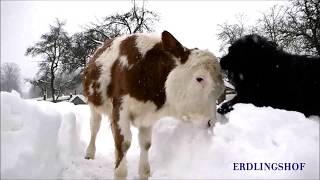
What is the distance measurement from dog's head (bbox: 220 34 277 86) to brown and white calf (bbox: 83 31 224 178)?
1.76ft

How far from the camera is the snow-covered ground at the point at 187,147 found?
3637 millimetres

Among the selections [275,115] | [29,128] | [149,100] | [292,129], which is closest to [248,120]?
[275,115]

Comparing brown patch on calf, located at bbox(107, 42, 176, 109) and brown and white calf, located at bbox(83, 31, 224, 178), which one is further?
brown patch on calf, located at bbox(107, 42, 176, 109)

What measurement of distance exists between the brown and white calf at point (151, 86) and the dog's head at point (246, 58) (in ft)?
1.76

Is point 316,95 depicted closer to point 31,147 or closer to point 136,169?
point 136,169

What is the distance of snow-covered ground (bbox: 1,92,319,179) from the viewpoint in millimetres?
3637

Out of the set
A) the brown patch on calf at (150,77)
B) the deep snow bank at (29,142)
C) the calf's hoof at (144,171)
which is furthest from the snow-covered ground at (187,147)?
the brown patch on calf at (150,77)

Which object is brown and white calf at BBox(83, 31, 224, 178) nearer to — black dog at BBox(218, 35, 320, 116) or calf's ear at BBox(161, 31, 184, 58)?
calf's ear at BBox(161, 31, 184, 58)

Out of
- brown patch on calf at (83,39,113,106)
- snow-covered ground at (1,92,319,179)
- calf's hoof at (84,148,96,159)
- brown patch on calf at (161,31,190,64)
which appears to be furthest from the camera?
calf's hoof at (84,148,96,159)

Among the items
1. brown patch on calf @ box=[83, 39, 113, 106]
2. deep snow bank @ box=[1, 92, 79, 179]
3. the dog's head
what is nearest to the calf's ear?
the dog's head

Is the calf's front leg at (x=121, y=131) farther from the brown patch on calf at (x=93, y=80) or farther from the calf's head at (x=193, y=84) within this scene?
the brown patch on calf at (x=93, y=80)

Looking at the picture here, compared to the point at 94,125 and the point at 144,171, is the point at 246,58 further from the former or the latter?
the point at 94,125

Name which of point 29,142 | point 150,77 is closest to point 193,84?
point 150,77

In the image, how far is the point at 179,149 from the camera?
6180 mm
